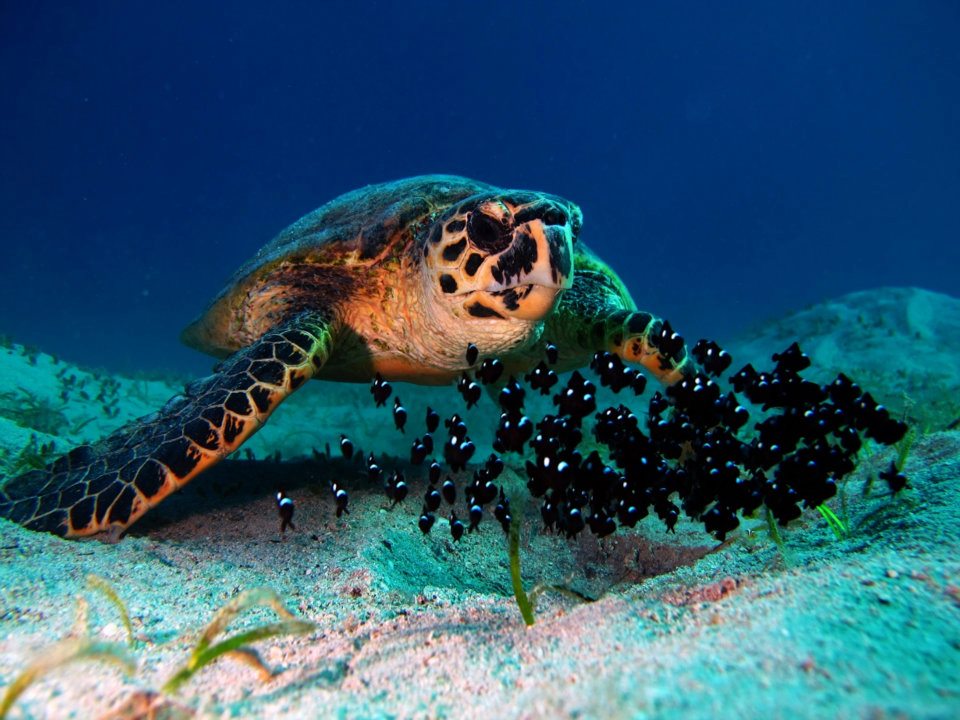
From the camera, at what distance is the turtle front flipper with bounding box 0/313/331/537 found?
2.44 metres

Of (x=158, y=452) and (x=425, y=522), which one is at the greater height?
(x=158, y=452)

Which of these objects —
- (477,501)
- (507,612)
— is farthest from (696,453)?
(507,612)

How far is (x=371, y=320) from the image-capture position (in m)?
4.21

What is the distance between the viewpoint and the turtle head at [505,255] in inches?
116

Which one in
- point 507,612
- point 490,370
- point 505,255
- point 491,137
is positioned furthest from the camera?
point 491,137

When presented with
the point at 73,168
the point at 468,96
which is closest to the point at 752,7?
the point at 468,96

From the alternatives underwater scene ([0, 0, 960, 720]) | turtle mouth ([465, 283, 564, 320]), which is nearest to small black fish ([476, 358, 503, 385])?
underwater scene ([0, 0, 960, 720])

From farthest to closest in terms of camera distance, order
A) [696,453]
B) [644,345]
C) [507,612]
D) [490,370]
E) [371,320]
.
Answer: [371,320] → [644,345] → [490,370] → [696,453] → [507,612]

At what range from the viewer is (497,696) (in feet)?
3.44

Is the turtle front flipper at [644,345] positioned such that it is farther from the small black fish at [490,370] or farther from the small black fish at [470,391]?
the small black fish at [470,391]

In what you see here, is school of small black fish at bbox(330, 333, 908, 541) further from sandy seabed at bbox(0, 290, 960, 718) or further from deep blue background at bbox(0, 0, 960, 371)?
deep blue background at bbox(0, 0, 960, 371)

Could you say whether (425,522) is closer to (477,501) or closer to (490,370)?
(477,501)

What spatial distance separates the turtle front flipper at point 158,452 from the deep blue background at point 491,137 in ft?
103

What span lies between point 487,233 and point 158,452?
2.24 meters
